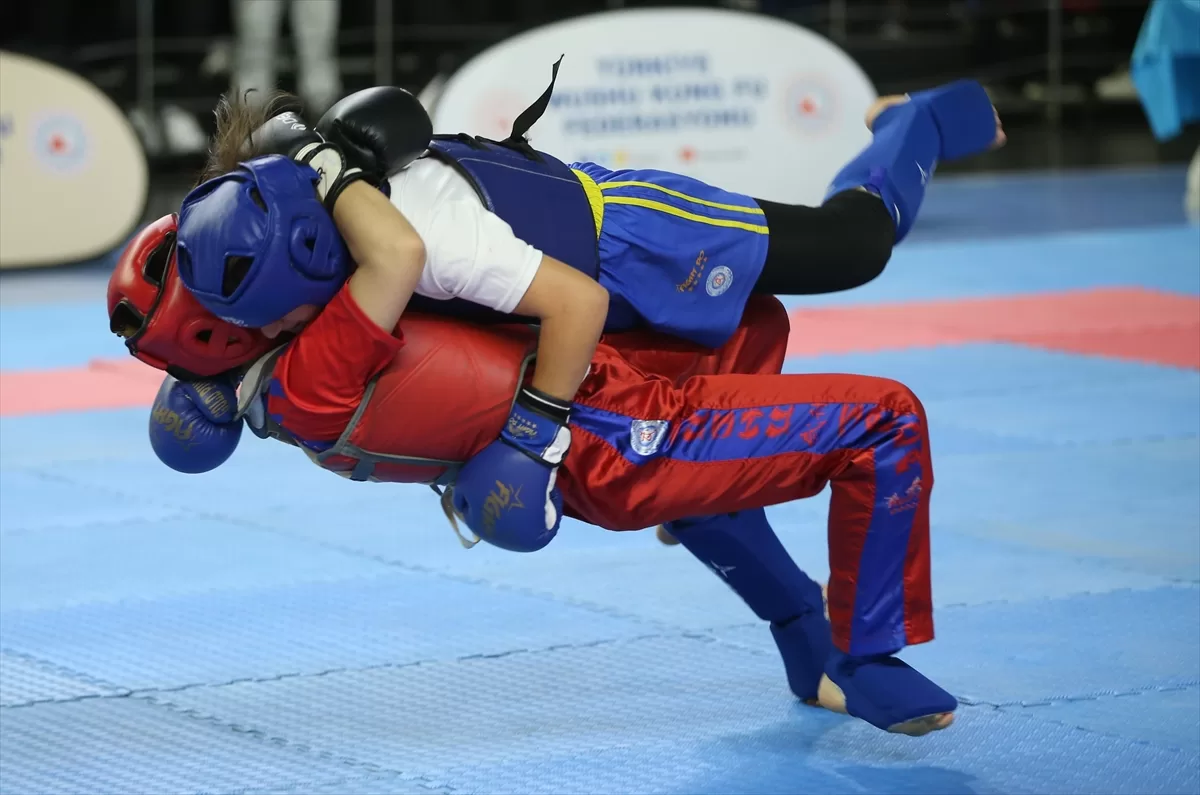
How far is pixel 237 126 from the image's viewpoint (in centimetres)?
334

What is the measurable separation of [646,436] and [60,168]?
720 cm

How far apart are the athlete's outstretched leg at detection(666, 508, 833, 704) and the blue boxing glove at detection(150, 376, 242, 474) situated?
98 centimetres

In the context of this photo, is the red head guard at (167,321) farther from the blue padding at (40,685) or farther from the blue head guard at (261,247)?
the blue padding at (40,685)

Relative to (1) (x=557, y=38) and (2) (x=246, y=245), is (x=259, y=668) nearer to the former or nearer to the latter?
(2) (x=246, y=245)

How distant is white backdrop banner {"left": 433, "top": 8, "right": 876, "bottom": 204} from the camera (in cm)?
1064

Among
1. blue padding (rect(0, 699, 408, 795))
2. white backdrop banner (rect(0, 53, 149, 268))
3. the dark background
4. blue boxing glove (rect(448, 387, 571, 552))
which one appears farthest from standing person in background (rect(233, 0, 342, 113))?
blue boxing glove (rect(448, 387, 571, 552))

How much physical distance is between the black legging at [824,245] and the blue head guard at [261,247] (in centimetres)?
91

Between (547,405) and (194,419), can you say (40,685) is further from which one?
(547,405)

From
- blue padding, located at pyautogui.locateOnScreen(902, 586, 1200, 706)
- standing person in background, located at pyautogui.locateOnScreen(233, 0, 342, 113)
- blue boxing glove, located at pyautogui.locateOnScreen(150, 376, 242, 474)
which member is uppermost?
blue boxing glove, located at pyautogui.locateOnScreen(150, 376, 242, 474)

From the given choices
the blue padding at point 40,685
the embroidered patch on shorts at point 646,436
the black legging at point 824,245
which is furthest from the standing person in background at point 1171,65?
the blue padding at point 40,685

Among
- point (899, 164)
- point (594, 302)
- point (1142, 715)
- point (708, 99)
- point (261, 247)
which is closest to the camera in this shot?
point (261, 247)

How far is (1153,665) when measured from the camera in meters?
3.98

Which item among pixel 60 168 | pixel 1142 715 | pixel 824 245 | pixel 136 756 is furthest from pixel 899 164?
pixel 60 168

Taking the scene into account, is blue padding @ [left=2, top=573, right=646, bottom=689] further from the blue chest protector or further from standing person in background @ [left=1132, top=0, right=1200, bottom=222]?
standing person in background @ [left=1132, top=0, right=1200, bottom=222]
